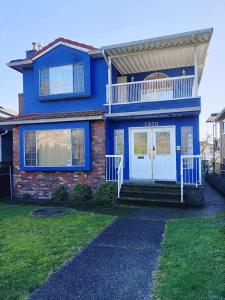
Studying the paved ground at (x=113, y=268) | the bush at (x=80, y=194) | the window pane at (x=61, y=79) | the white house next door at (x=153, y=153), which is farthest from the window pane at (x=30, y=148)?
the paved ground at (x=113, y=268)

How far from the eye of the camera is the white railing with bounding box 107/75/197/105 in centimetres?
1146

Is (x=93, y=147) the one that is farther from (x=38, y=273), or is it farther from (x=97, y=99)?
(x=38, y=273)

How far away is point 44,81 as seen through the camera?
13031mm

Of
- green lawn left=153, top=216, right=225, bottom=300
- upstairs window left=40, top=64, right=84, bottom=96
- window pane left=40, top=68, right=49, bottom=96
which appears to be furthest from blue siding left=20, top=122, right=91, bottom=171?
green lawn left=153, top=216, right=225, bottom=300

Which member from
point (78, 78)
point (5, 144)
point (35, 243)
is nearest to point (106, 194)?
point (35, 243)

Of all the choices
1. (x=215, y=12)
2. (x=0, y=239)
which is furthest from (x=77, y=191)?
(x=215, y=12)

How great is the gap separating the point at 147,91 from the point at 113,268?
362 inches

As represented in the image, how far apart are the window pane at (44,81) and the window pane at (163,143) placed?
226 inches

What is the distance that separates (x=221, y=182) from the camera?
12.3 meters

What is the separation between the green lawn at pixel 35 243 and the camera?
416 cm

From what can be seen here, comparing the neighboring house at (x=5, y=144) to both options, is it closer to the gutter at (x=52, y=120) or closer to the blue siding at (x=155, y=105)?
the gutter at (x=52, y=120)

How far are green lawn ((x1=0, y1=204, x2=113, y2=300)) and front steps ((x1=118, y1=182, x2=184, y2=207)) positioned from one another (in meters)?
1.98

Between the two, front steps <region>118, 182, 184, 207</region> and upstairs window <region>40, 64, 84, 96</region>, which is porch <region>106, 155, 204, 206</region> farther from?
upstairs window <region>40, 64, 84, 96</region>

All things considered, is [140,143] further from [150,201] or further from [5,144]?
[5,144]
